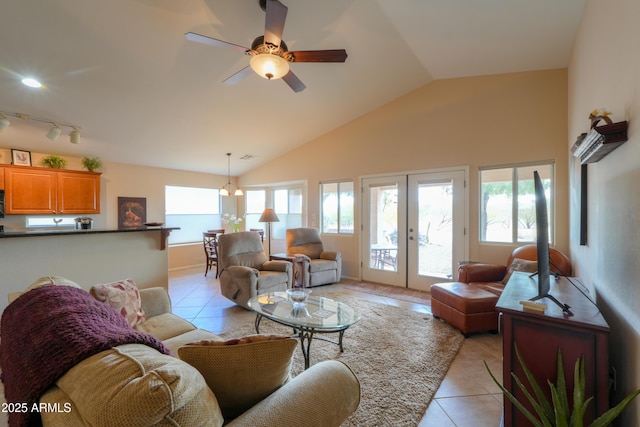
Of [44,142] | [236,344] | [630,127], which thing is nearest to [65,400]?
[236,344]

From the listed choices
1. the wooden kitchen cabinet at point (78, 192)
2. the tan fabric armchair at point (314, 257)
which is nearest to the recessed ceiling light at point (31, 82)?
the wooden kitchen cabinet at point (78, 192)

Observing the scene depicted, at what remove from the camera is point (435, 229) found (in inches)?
175

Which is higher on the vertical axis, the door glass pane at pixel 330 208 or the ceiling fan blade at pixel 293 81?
the ceiling fan blade at pixel 293 81

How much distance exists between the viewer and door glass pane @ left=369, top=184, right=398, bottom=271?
488 cm

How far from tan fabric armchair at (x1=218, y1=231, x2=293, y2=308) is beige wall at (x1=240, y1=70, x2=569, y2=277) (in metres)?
1.79

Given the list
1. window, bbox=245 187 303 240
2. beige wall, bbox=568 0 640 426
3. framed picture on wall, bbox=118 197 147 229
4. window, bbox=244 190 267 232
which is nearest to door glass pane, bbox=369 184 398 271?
window, bbox=245 187 303 240

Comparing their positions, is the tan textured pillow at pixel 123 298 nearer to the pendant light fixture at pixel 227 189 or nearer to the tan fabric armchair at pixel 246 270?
the tan fabric armchair at pixel 246 270

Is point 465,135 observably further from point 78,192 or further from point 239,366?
point 78,192

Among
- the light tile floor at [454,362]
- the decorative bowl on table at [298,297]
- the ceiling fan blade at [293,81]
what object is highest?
the ceiling fan blade at [293,81]

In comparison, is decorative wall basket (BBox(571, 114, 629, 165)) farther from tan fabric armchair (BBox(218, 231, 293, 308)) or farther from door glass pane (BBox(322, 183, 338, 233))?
door glass pane (BBox(322, 183, 338, 233))

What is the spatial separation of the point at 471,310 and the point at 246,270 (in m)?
2.67

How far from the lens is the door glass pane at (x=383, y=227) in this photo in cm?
488

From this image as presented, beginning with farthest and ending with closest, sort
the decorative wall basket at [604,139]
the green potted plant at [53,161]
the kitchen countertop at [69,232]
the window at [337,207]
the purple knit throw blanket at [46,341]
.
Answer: the window at [337,207]
the green potted plant at [53,161]
the kitchen countertop at [69,232]
the decorative wall basket at [604,139]
the purple knit throw blanket at [46,341]

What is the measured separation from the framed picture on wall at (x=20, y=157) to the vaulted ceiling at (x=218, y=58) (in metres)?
0.14
